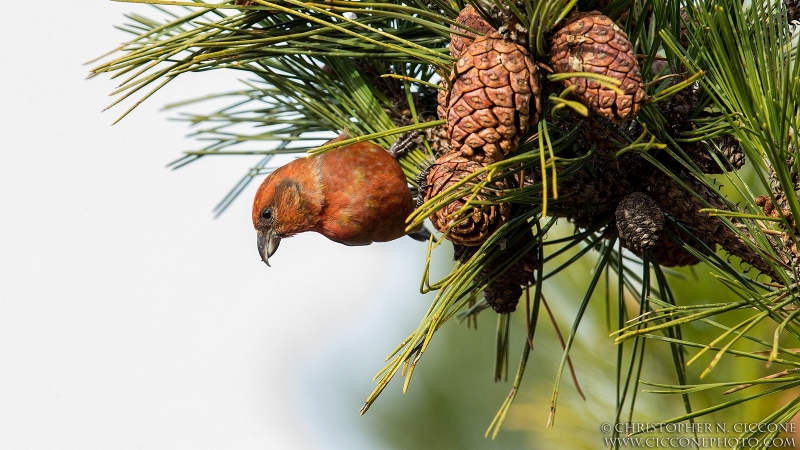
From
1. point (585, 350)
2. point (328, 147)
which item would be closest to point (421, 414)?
point (585, 350)

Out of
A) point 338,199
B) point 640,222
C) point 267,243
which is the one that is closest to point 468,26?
point 640,222

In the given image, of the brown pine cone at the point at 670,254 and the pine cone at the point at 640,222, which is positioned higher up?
the pine cone at the point at 640,222

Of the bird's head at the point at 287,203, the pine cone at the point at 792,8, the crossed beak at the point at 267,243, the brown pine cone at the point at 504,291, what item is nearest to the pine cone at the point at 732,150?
the pine cone at the point at 792,8

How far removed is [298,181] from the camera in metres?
1.76

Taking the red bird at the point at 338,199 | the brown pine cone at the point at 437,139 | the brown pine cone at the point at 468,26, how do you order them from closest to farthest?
the brown pine cone at the point at 468,26 < the brown pine cone at the point at 437,139 < the red bird at the point at 338,199

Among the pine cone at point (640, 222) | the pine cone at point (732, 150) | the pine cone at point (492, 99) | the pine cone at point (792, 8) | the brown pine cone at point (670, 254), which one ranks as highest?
the pine cone at point (792, 8)

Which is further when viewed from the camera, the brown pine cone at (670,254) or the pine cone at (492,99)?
the brown pine cone at (670,254)

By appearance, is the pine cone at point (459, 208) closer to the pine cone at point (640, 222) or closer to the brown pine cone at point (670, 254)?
the pine cone at point (640, 222)

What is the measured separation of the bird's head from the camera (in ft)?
5.75

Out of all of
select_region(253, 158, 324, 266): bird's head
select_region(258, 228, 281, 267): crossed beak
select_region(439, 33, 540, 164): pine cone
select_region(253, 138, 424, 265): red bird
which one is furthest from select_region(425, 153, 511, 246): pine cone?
select_region(258, 228, 281, 267): crossed beak

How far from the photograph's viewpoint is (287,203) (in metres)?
1.76

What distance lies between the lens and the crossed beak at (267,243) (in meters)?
A: 1.88

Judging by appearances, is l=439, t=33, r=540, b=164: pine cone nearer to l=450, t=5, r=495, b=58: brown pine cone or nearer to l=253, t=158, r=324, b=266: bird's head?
l=450, t=5, r=495, b=58: brown pine cone

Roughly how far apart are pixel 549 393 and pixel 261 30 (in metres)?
1.32
